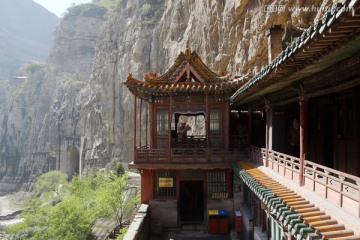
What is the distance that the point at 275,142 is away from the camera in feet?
32.9

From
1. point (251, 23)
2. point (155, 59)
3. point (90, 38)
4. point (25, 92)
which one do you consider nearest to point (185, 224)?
point (251, 23)

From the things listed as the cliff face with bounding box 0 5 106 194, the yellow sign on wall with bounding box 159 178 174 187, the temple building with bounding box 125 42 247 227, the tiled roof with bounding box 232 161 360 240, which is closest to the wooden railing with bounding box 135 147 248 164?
the temple building with bounding box 125 42 247 227

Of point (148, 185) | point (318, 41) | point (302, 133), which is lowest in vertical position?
point (148, 185)

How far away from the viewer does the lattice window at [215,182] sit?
13656mm

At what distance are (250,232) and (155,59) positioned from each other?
35629 millimetres

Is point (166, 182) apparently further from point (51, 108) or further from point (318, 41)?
point (51, 108)

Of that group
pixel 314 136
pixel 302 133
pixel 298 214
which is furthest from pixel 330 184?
pixel 314 136

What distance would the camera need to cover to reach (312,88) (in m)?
6.57

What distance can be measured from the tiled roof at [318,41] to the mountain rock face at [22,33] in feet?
411

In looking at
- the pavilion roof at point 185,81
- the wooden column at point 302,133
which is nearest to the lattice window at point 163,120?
the pavilion roof at point 185,81

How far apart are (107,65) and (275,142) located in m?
45.3

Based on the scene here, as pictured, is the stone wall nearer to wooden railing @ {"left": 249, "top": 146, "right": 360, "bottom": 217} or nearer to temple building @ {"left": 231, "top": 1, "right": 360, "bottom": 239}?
temple building @ {"left": 231, "top": 1, "right": 360, "bottom": 239}

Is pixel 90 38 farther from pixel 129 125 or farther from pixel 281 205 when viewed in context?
pixel 281 205

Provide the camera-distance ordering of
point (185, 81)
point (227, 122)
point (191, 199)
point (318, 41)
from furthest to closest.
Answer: point (191, 199), point (185, 81), point (227, 122), point (318, 41)
